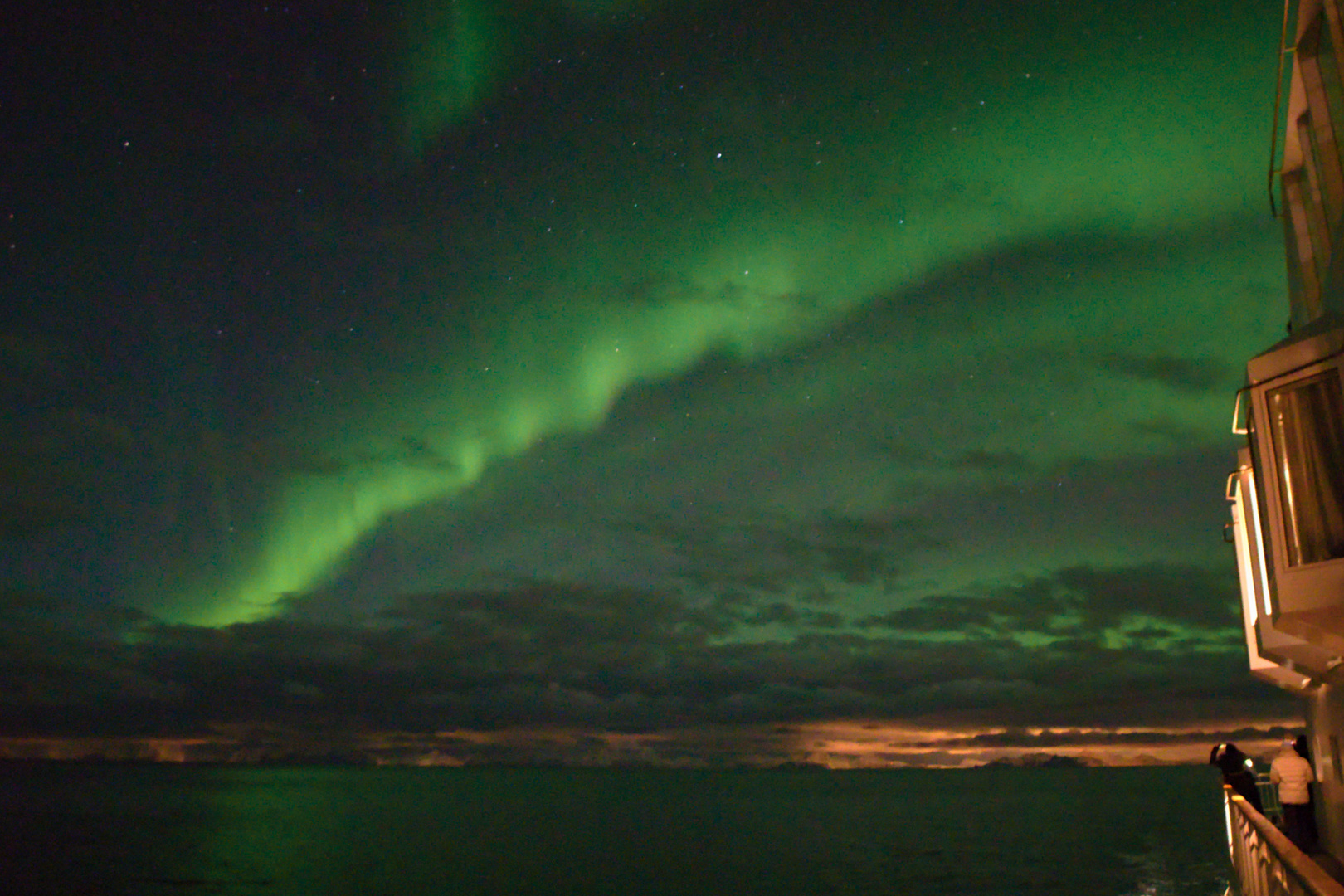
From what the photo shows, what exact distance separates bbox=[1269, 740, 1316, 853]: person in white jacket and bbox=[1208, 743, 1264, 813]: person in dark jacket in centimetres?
331

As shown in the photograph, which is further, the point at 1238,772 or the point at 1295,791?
the point at 1238,772

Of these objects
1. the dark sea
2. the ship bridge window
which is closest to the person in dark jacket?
the ship bridge window

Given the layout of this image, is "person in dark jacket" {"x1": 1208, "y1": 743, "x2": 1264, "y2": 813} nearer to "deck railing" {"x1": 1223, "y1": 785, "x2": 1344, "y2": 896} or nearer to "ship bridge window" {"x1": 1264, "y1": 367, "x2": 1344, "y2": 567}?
"deck railing" {"x1": 1223, "y1": 785, "x2": 1344, "y2": 896}

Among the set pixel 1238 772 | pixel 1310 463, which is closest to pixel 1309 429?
pixel 1310 463

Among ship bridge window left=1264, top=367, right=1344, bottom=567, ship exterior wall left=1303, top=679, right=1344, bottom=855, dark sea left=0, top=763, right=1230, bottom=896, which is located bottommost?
dark sea left=0, top=763, right=1230, bottom=896

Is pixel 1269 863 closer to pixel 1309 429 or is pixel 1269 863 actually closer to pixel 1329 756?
pixel 1309 429

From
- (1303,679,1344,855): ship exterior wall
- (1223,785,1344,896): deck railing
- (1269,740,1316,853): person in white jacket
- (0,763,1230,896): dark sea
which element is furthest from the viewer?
(0,763,1230,896): dark sea

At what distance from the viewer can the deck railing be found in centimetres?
594

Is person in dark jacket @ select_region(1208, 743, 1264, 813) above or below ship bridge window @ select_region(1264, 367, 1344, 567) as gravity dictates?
below

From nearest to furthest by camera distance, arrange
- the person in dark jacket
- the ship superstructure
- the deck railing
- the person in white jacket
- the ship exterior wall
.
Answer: the deck railing
the ship superstructure
the person in white jacket
the ship exterior wall
the person in dark jacket

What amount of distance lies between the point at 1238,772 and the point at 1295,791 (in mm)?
5087

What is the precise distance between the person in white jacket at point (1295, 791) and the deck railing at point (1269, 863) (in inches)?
20.0

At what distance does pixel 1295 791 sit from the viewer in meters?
12.2

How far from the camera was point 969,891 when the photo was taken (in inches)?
2474
